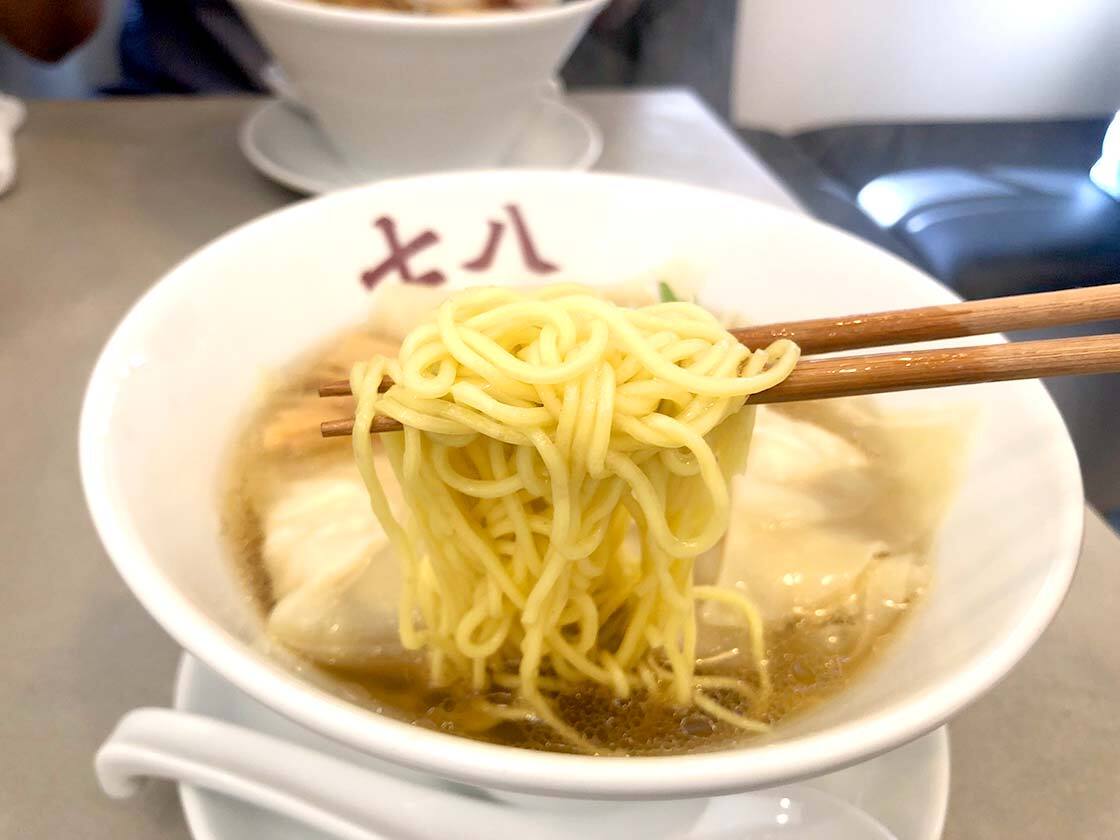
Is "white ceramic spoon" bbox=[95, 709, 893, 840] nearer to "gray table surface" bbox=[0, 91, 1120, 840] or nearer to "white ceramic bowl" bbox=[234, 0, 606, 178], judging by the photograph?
"gray table surface" bbox=[0, 91, 1120, 840]

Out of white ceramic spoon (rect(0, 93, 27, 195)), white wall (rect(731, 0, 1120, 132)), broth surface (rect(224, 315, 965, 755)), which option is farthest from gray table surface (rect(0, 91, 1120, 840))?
white wall (rect(731, 0, 1120, 132))

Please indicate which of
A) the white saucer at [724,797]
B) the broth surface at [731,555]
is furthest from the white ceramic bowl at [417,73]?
the white saucer at [724,797]

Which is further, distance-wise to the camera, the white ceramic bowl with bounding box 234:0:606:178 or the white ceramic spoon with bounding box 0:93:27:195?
the white ceramic spoon with bounding box 0:93:27:195

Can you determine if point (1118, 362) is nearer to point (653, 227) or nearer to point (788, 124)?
point (653, 227)

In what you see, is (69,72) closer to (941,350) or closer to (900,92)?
(900,92)

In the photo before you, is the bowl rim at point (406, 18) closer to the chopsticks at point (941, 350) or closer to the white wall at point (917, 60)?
the chopsticks at point (941, 350)

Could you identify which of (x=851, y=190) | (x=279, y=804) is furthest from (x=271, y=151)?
(x=851, y=190)

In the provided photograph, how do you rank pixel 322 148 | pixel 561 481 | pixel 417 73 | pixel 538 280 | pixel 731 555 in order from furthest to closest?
pixel 322 148 → pixel 417 73 → pixel 538 280 → pixel 731 555 → pixel 561 481

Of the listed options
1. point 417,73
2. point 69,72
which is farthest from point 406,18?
point 69,72
